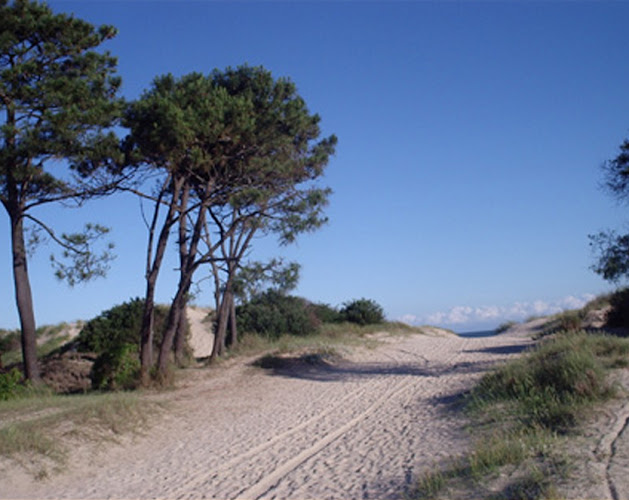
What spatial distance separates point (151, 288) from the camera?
14789 millimetres

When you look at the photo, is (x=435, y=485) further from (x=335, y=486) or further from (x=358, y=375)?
(x=358, y=375)

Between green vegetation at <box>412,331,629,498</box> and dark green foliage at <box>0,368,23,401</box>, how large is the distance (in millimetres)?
10079

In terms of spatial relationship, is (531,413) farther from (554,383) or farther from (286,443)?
(286,443)

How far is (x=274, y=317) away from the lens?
2736cm

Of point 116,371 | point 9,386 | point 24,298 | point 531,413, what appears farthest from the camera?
point 116,371

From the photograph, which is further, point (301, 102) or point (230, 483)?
point (301, 102)

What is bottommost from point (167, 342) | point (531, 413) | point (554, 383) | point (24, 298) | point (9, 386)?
point (531, 413)

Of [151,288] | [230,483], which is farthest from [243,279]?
[230,483]

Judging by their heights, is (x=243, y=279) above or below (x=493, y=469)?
above

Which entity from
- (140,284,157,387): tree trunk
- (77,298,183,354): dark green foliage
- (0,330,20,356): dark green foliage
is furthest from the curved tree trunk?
(0,330,20,356): dark green foliage

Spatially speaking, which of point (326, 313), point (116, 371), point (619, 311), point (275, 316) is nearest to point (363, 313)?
point (326, 313)

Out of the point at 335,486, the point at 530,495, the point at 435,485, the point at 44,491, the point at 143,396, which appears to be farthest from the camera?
the point at 143,396

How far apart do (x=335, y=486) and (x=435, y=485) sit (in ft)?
4.72

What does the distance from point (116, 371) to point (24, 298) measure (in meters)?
2.84
